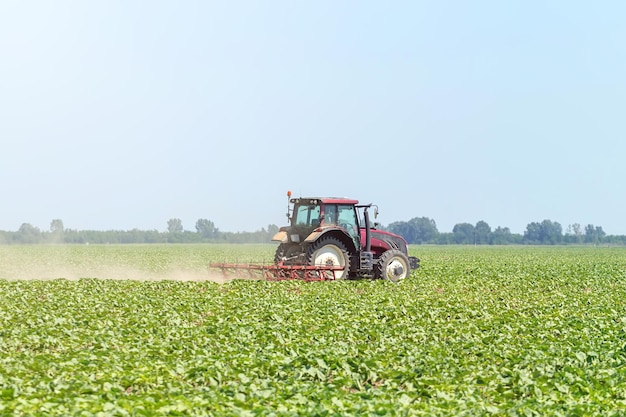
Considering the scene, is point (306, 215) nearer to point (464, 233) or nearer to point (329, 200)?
point (329, 200)

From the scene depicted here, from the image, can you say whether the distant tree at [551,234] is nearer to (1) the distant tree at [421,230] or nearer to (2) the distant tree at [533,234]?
(2) the distant tree at [533,234]

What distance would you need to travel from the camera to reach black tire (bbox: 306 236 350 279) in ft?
75.2

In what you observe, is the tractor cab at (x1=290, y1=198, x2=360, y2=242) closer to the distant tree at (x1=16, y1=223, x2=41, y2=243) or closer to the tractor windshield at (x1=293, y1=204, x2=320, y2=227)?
Answer: the tractor windshield at (x1=293, y1=204, x2=320, y2=227)

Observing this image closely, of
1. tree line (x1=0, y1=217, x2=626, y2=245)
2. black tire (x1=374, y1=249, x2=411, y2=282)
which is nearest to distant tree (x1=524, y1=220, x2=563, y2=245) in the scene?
tree line (x1=0, y1=217, x2=626, y2=245)

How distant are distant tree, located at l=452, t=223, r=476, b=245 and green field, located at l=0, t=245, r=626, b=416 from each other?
543 ft

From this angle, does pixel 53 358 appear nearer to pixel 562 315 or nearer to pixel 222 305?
pixel 222 305

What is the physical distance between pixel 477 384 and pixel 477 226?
183 meters

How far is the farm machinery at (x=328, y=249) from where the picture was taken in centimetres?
2284

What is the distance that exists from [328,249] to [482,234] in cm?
16882

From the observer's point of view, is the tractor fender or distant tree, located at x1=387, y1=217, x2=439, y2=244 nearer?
the tractor fender

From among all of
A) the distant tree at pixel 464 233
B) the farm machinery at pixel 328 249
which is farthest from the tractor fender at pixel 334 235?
the distant tree at pixel 464 233

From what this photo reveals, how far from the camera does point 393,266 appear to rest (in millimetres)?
24844

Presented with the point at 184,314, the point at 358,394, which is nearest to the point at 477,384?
the point at 358,394

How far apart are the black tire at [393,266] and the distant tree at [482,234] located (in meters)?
166
